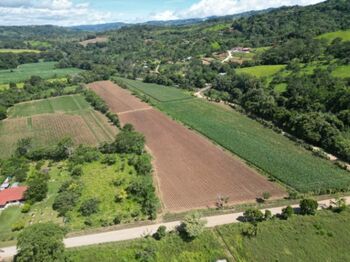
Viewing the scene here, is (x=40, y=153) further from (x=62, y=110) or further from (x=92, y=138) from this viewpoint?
(x=62, y=110)

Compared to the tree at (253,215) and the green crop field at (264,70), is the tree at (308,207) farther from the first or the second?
the green crop field at (264,70)

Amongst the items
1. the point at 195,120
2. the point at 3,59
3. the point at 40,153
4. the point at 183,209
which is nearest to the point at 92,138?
the point at 40,153

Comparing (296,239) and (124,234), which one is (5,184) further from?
(296,239)

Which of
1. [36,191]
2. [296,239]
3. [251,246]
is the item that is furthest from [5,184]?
[296,239]

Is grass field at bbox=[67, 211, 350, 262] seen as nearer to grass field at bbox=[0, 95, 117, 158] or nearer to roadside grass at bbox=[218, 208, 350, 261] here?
roadside grass at bbox=[218, 208, 350, 261]

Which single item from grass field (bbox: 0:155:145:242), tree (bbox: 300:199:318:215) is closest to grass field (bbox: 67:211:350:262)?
tree (bbox: 300:199:318:215)

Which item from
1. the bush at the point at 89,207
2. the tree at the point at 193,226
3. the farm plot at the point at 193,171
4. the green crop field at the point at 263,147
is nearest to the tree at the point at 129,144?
the farm plot at the point at 193,171
